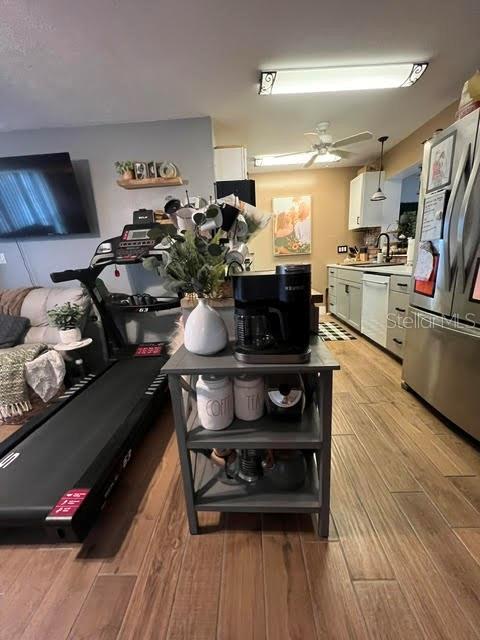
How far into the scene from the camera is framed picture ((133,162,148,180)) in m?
2.47

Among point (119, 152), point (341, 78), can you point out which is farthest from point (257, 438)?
point (119, 152)

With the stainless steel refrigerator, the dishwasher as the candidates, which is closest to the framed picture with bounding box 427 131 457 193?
the stainless steel refrigerator

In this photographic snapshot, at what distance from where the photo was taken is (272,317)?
3.11 feet

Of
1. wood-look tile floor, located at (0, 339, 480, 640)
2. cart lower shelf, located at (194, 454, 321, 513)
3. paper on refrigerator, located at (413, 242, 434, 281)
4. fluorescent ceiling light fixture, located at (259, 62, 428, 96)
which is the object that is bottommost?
wood-look tile floor, located at (0, 339, 480, 640)

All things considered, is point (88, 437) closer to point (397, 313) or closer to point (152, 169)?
point (152, 169)

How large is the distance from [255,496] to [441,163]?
2.13m

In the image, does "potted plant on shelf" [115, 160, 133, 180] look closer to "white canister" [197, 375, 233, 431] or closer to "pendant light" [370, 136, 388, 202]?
"white canister" [197, 375, 233, 431]

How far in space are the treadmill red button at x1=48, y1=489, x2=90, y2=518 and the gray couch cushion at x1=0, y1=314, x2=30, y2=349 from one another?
75.7 inches

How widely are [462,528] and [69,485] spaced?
1.72 m

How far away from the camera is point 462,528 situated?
1136mm

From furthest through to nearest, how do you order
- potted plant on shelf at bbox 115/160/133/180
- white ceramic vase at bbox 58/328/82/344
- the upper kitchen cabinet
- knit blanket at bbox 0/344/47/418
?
the upper kitchen cabinet
potted plant on shelf at bbox 115/160/133/180
white ceramic vase at bbox 58/328/82/344
knit blanket at bbox 0/344/47/418

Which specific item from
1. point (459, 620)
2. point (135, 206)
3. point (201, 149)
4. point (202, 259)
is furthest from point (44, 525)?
point (201, 149)

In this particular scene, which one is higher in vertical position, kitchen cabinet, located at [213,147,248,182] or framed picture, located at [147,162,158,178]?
kitchen cabinet, located at [213,147,248,182]

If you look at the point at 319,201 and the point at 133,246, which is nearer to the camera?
the point at 133,246
